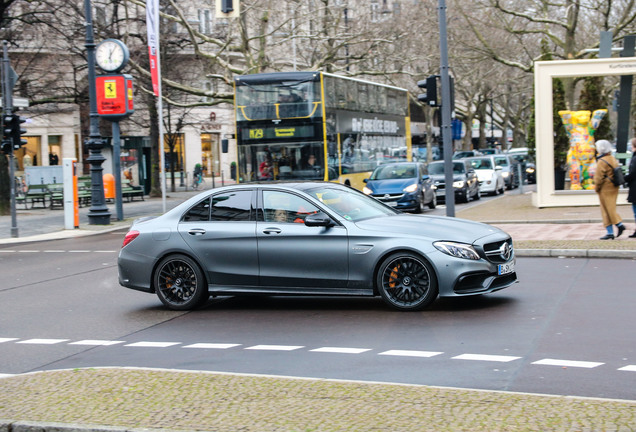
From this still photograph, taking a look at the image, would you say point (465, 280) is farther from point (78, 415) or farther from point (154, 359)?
point (78, 415)

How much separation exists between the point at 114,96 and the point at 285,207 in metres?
17.1

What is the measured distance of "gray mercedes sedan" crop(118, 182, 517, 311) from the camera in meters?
9.41

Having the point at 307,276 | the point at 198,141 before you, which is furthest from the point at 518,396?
the point at 198,141

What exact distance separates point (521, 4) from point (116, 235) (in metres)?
26.2

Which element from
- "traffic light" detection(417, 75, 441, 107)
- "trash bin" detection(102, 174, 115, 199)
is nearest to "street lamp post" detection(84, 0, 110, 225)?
"trash bin" detection(102, 174, 115, 199)

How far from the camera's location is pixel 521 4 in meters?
41.9

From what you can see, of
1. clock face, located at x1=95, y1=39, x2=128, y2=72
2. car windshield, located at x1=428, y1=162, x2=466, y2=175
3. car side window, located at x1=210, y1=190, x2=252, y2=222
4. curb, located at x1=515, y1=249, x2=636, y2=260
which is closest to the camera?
car side window, located at x1=210, y1=190, x2=252, y2=222

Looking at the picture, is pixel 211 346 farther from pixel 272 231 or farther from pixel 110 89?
pixel 110 89

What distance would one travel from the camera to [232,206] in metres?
10.6

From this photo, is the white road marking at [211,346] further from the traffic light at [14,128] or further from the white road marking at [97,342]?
the traffic light at [14,128]

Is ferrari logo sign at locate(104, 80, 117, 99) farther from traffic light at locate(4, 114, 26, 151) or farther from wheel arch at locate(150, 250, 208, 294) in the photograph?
wheel arch at locate(150, 250, 208, 294)

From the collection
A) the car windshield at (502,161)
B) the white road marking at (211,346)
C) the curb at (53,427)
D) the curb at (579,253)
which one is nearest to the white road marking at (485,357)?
the white road marking at (211,346)

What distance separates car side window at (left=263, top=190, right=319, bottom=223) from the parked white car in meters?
27.7

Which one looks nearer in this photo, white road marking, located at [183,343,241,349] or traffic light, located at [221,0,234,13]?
white road marking, located at [183,343,241,349]
